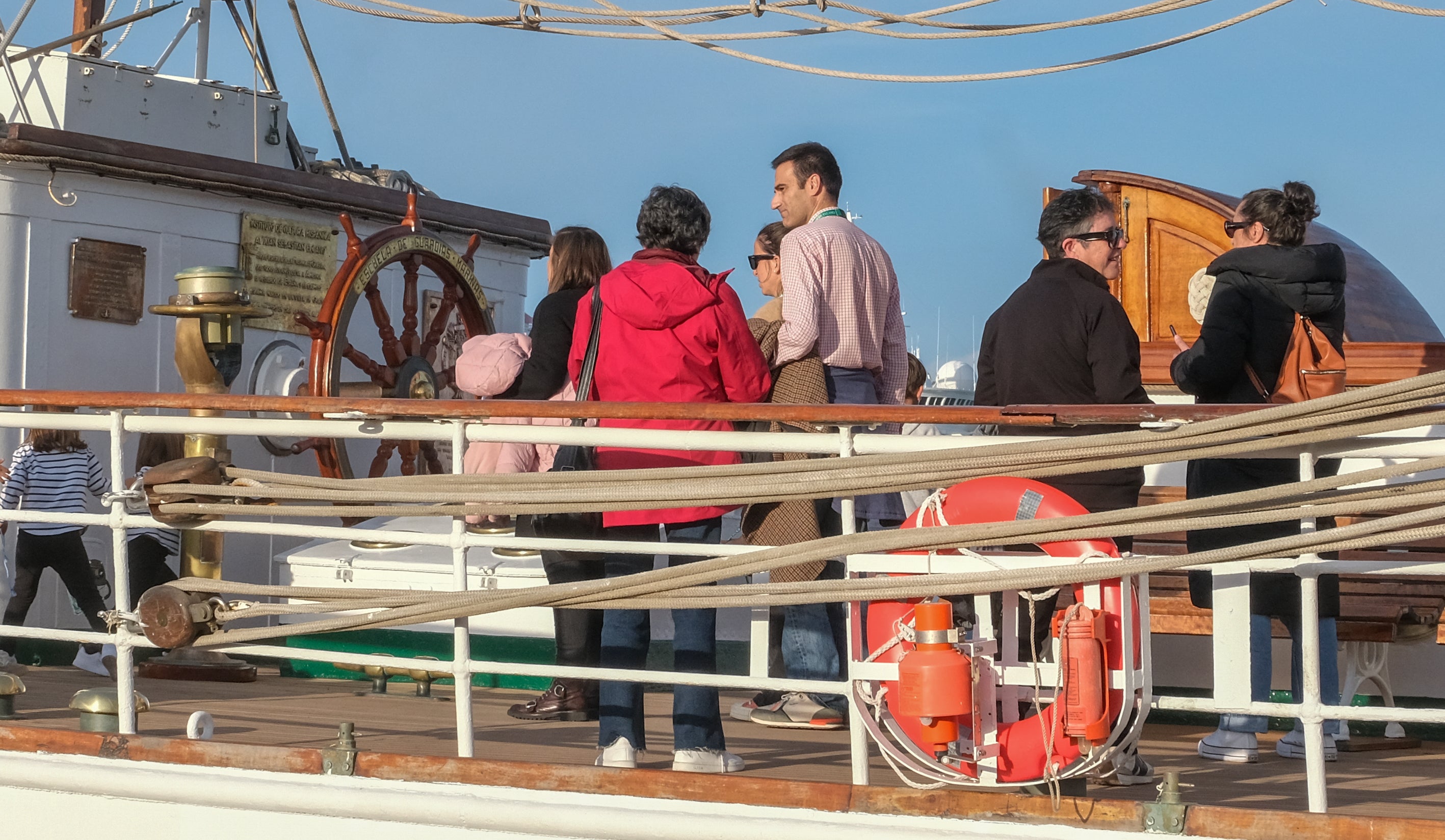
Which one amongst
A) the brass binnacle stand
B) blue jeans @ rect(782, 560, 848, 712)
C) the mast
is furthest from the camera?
the mast

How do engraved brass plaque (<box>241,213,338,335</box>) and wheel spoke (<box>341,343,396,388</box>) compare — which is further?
engraved brass plaque (<box>241,213,338,335</box>)

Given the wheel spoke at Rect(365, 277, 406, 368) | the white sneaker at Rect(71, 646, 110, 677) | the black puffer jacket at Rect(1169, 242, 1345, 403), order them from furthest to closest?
the wheel spoke at Rect(365, 277, 406, 368) < the white sneaker at Rect(71, 646, 110, 677) < the black puffer jacket at Rect(1169, 242, 1345, 403)

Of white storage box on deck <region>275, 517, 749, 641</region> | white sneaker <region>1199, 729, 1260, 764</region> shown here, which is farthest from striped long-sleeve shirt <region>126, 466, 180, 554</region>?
white sneaker <region>1199, 729, 1260, 764</region>

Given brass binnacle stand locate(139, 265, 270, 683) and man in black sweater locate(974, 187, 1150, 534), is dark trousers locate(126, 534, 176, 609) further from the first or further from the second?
man in black sweater locate(974, 187, 1150, 534)

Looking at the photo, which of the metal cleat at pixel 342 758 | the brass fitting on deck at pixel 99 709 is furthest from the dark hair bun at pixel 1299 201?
the brass fitting on deck at pixel 99 709

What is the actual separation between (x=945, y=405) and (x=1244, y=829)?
34.0 inches

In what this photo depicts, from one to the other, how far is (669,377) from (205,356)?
2581 millimetres

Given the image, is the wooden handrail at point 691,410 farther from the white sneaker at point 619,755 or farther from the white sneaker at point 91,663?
the white sneaker at point 91,663

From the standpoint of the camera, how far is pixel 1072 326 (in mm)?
3223

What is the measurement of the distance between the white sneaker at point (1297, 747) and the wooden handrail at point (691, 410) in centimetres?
128

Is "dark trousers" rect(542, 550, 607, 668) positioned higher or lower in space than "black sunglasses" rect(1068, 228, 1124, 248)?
lower

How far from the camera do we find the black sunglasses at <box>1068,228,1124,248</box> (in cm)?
327

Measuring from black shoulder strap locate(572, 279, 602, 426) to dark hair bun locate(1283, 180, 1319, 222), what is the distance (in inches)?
60.8

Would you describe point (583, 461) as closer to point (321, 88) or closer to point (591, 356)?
point (591, 356)
